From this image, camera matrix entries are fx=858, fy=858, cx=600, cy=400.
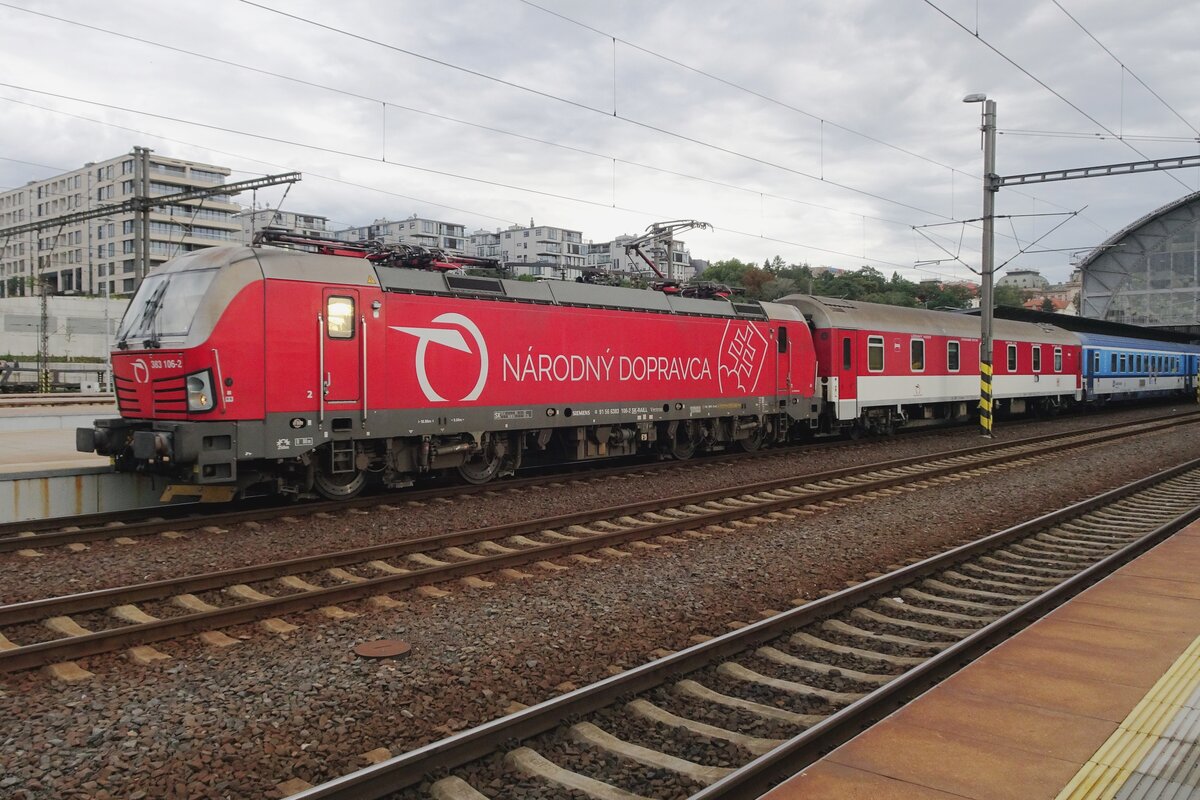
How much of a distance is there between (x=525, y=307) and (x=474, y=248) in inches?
4046

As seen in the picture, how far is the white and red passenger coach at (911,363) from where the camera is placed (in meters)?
23.4

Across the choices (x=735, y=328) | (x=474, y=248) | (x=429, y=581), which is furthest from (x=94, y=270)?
(x=429, y=581)

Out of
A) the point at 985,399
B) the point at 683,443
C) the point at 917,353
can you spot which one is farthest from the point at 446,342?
the point at 985,399

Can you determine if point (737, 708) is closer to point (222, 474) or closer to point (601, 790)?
point (601, 790)

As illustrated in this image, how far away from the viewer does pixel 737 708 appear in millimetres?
5730

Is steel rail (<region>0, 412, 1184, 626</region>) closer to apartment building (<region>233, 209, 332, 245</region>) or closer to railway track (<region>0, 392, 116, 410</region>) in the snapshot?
apartment building (<region>233, 209, 332, 245</region>)

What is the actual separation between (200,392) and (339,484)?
2864mm

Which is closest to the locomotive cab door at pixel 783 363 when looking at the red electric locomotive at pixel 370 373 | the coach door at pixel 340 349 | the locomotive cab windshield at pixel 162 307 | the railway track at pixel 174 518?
the red electric locomotive at pixel 370 373

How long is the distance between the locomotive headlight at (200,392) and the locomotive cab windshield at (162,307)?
0.71 meters

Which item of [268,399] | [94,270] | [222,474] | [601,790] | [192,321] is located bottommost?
[601,790]

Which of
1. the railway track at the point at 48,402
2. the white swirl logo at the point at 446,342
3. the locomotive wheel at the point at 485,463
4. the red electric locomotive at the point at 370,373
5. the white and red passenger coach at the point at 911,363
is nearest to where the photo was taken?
the red electric locomotive at the point at 370,373

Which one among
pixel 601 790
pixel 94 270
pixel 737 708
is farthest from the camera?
pixel 94 270

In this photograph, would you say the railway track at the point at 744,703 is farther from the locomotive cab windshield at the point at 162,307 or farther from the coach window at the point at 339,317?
the locomotive cab windshield at the point at 162,307

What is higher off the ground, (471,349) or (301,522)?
(471,349)
